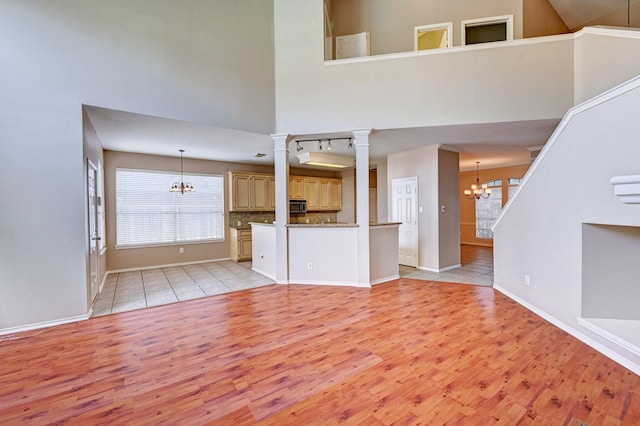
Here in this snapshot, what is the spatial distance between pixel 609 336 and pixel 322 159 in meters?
5.17

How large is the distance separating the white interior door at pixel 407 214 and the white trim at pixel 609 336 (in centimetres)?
352

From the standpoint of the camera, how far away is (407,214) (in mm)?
6496

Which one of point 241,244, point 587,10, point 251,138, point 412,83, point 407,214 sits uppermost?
point 587,10

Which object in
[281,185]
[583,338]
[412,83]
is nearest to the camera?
[583,338]

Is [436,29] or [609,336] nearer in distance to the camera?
[609,336]

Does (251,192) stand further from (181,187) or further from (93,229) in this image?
(93,229)

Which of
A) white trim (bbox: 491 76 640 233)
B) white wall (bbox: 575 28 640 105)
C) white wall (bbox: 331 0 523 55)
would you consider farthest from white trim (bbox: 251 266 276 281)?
white wall (bbox: 575 28 640 105)

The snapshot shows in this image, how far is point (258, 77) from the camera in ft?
15.3

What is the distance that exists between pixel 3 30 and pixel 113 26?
1024mm

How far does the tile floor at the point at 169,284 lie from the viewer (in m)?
4.08

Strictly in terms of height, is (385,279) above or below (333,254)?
below

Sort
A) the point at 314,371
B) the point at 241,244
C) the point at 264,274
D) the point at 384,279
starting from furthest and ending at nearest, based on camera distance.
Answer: the point at 241,244, the point at 264,274, the point at 384,279, the point at 314,371

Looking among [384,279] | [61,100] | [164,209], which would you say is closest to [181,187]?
[164,209]

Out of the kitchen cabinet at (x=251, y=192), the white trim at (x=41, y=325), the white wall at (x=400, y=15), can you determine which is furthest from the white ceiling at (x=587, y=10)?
the white trim at (x=41, y=325)
